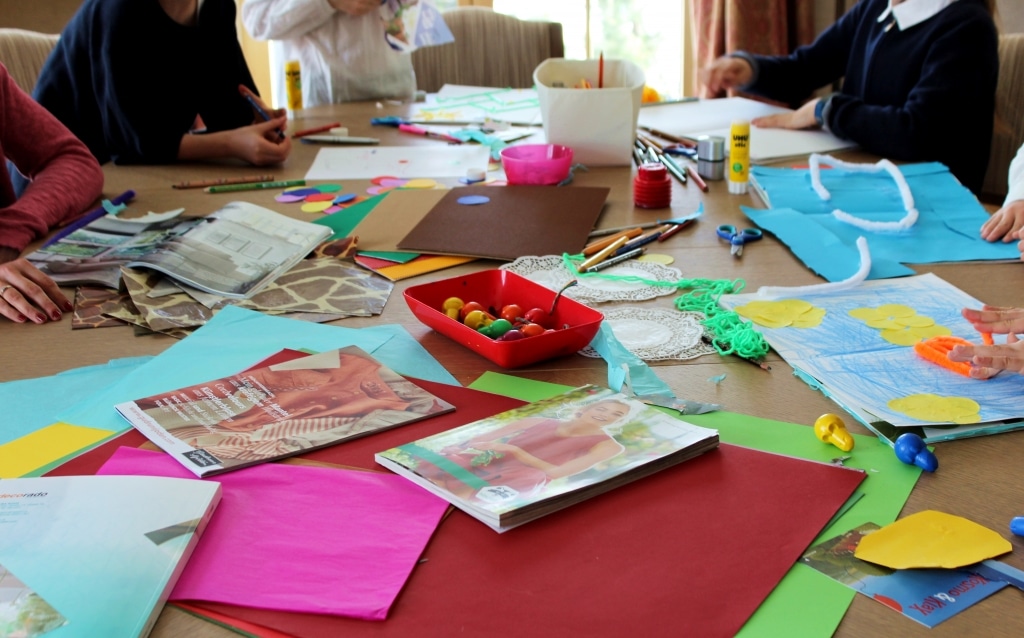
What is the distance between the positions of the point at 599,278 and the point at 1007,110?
4.74 feet

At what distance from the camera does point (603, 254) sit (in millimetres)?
1088

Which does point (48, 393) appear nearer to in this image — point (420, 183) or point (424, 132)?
point (420, 183)

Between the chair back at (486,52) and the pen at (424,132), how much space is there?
0.77 meters

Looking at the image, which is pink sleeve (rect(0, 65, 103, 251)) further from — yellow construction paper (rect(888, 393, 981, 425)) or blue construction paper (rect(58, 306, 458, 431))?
yellow construction paper (rect(888, 393, 981, 425))

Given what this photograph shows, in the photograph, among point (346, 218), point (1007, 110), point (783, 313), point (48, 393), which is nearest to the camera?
point (48, 393)

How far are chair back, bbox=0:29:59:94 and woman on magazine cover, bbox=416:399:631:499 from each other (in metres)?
1.87

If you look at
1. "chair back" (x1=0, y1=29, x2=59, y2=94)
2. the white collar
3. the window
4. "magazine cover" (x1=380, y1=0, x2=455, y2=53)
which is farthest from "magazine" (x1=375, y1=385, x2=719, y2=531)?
the window

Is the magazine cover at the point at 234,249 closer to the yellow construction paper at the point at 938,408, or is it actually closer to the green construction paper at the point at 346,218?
the green construction paper at the point at 346,218

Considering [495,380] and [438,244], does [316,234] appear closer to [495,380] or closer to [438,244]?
[438,244]

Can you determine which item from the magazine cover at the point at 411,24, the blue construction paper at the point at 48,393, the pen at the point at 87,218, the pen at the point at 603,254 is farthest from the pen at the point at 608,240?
the magazine cover at the point at 411,24

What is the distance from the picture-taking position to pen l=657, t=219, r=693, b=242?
3.88 ft

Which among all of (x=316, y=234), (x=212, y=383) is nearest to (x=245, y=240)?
(x=316, y=234)

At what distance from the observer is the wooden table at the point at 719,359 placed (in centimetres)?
51

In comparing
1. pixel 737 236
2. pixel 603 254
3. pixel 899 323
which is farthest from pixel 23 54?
pixel 899 323
